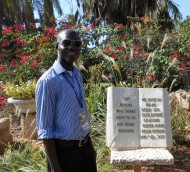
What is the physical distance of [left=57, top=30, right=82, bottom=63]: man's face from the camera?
7.61 ft

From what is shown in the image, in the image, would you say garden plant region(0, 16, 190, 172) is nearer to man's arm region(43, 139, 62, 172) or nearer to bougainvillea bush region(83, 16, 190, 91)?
bougainvillea bush region(83, 16, 190, 91)

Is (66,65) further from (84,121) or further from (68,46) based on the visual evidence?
(84,121)

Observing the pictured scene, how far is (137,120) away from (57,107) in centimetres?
240

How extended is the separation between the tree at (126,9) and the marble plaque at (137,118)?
8.47m

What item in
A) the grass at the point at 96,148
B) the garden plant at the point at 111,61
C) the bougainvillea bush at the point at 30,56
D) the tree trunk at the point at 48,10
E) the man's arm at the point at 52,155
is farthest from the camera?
the tree trunk at the point at 48,10

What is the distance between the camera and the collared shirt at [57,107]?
2186 millimetres

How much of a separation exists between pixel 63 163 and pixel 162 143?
2.31 metres

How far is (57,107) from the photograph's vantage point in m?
2.25

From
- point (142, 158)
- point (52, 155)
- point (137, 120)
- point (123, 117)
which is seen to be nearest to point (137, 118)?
point (137, 120)

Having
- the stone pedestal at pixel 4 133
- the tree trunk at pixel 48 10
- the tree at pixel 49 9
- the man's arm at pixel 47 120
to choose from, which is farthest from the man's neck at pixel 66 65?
the tree trunk at pixel 48 10

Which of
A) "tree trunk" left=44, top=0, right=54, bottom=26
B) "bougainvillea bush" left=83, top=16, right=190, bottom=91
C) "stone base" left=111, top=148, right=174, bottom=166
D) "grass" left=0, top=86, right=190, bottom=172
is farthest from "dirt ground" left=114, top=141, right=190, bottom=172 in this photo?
"tree trunk" left=44, top=0, right=54, bottom=26

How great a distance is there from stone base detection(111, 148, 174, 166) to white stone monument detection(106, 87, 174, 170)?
0.22 m

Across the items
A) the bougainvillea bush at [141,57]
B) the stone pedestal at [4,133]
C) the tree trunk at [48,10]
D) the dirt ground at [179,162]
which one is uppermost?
the tree trunk at [48,10]

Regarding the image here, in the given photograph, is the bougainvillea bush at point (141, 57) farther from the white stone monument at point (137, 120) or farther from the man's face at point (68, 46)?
the man's face at point (68, 46)
